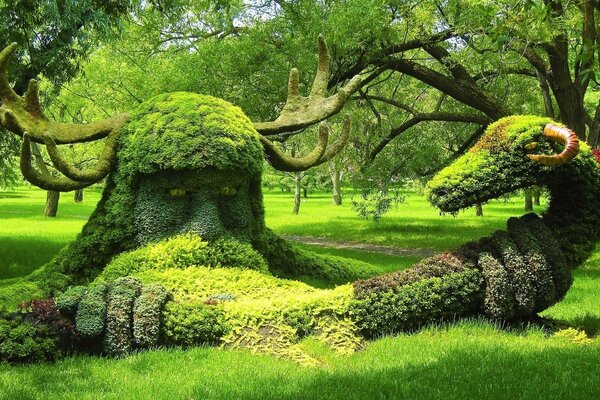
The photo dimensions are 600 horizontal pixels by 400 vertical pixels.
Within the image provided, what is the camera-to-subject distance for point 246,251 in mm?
7633

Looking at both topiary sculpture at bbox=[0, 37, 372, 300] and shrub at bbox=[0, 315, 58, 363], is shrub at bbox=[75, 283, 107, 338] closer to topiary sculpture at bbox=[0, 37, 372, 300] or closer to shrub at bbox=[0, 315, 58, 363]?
shrub at bbox=[0, 315, 58, 363]

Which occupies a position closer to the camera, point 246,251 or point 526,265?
point 526,265

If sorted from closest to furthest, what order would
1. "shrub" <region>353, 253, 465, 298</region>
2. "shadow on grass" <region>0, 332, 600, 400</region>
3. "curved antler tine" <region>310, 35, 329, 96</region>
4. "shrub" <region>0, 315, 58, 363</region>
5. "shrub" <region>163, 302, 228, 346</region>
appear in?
"shadow on grass" <region>0, 332, 600, 400</region> < "shrub" <region>0, 315, 58, 363</region> < "shrub" <region>163, 302, 228, 346</region> < "shrub" <region>353, 253, 465, 298</region> < "curved antler tine" <region>310, 35, 329, 96</region>

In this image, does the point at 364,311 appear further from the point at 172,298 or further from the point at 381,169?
the point at 381,169

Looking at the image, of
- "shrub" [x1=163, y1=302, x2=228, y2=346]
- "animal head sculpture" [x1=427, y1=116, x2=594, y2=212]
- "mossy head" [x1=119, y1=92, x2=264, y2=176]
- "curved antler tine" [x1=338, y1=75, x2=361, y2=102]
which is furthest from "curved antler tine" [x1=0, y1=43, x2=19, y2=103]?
"animal head sculpture" [x1=427, y1=116, x2=594, y2=212]

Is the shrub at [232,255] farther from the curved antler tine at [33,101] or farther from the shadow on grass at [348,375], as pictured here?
the curved antler tine at [33,101]

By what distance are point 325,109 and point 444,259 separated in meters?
3.42

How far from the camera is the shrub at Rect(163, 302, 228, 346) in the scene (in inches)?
233

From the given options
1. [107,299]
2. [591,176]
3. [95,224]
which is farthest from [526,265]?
[95,224]

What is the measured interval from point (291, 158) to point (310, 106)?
0.99 m

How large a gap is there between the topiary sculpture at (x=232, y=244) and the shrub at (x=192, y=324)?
1cm

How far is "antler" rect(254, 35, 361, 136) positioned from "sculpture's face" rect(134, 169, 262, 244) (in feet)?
5.19

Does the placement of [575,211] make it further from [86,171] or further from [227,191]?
[86,171]

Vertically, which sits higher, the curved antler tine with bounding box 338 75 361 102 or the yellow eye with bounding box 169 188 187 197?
the curved antler tine with bounding box 338 75 361 102
